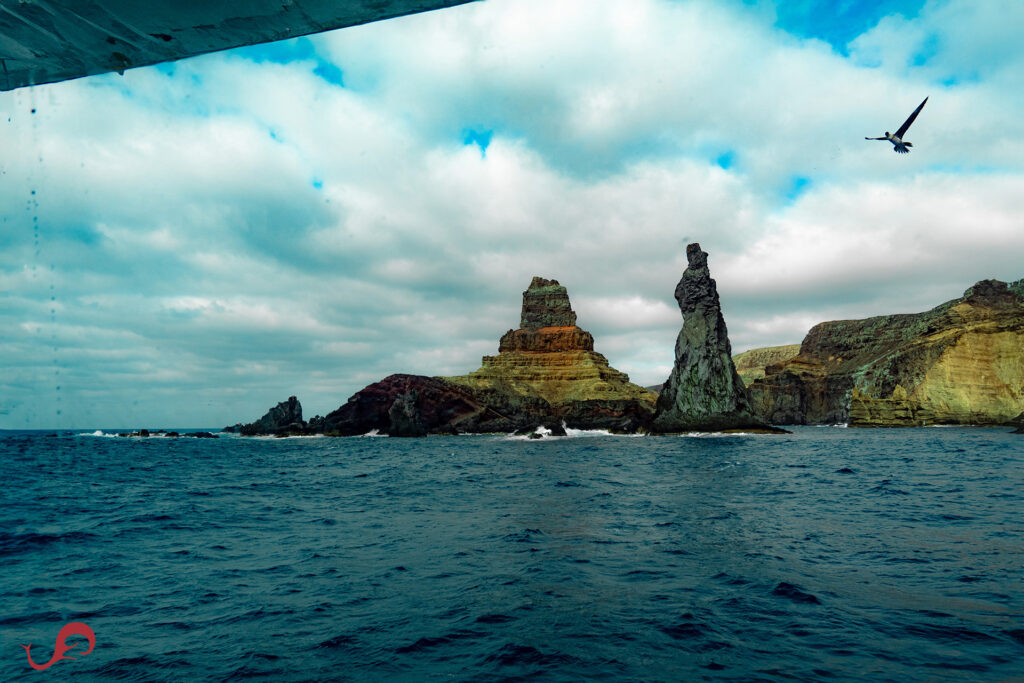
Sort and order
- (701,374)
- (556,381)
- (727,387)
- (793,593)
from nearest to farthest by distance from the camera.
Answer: (793,593) → (727,387) → (701,374) → (556,381)

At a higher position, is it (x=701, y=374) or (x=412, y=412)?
(x=701, y=374)

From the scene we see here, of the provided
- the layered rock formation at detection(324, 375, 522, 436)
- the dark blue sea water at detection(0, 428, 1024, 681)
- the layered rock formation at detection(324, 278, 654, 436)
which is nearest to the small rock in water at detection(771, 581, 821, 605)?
the dark blue sea water at detection(0, 428, 1024, 681)

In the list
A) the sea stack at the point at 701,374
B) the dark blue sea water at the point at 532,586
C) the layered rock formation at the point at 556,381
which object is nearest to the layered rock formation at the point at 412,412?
the layered rock formation at the point at 556,381

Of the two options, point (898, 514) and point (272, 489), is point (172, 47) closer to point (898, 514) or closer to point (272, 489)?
point (898, 514)

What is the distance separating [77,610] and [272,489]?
714 inches

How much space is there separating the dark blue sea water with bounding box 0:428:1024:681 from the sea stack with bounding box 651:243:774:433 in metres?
54.9

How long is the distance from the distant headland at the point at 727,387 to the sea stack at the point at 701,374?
165 millimetres

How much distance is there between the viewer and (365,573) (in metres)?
11.1

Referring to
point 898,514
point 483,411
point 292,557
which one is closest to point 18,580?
point 292,557

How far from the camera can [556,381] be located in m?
171

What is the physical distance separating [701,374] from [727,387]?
398 centimetres

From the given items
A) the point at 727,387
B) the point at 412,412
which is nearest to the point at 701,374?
the point at 727,387

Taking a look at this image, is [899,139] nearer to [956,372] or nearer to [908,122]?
[908,122]

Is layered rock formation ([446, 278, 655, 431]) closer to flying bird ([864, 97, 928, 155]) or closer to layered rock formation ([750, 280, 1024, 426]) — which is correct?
layered rock formation ([750, 280, 1024, 426])
